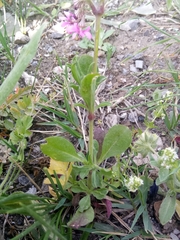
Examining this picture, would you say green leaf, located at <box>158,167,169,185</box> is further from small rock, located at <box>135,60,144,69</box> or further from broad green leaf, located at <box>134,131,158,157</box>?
small rock, located at <box>135,60,144,69</box>

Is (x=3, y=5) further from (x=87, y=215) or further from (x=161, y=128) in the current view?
(x=87, y=215)

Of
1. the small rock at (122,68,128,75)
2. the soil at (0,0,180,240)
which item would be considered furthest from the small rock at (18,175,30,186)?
the small rock at (122,68,128,75)

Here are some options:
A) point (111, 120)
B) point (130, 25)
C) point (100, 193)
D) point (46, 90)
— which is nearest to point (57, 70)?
point (46, 90)

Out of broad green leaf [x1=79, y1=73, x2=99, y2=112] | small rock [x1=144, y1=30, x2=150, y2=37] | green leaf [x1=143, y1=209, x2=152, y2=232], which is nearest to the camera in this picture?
Answer: broad green leaf [x1=79, y1=73, x2=99, y2=112]

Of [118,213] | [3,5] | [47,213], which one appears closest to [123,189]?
[118,213]

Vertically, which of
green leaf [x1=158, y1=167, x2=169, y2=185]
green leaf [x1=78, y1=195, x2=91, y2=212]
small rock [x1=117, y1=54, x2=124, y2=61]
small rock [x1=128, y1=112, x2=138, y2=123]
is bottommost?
green leaf [x1=78, y1=195, x2=91, y2=212]

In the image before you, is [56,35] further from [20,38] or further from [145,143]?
[145,143]

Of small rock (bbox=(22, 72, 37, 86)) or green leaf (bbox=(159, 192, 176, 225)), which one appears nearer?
green leaf (bbox=(159, 192, 176, 225))
